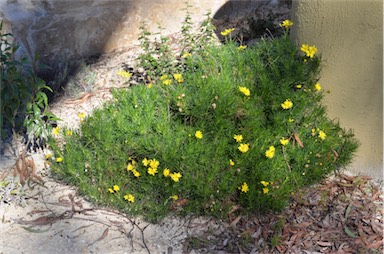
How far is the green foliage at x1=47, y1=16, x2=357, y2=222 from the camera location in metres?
3.49

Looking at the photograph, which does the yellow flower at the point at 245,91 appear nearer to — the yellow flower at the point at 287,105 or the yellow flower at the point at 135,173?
the yellow flower at the point at 287,105

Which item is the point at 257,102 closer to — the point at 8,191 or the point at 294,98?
the point at 294,98

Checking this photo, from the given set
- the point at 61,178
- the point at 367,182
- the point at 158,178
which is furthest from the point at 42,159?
the point at 367,182

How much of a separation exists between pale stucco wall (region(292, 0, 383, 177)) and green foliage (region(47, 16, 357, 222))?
0.10 m

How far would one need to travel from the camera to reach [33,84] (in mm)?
3998

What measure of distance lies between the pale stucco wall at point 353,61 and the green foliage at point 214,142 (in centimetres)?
10

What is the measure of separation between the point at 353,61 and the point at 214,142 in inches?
43.9

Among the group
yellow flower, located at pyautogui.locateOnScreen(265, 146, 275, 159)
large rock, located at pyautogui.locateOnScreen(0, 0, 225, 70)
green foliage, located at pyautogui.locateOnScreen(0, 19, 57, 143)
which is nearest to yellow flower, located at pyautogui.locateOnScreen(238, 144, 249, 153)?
yellow flower, located at pyautogui.locateOnScreen(265, 146, 275, 159)

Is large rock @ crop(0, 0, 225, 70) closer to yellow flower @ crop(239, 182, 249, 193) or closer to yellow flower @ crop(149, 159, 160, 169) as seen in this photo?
yellow flower @ crop(149, 159, 160, 169)

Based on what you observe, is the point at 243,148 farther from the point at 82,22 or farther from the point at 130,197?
the point at 82,22

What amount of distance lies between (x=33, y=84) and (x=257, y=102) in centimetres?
171

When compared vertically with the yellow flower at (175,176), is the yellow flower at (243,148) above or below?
above

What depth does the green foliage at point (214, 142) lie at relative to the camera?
138 inches

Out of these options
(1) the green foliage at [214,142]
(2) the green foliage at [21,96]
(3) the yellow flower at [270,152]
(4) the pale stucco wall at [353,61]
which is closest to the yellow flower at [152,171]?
(1) the green foliage at [214,142]
